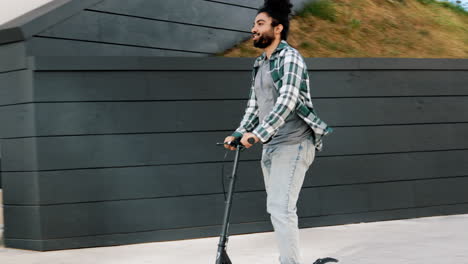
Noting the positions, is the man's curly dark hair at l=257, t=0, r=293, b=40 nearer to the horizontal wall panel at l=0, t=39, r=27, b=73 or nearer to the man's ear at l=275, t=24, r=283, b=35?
the man's ear at l=275, t=24, r=283, b=35

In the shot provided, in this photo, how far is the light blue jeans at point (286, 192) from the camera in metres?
4.55

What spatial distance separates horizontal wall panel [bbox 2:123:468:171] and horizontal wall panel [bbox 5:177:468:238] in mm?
398

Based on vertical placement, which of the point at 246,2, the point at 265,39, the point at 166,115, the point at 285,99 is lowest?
the point at 166,115

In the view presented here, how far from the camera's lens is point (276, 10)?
4738 mm

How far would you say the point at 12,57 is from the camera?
703 cm

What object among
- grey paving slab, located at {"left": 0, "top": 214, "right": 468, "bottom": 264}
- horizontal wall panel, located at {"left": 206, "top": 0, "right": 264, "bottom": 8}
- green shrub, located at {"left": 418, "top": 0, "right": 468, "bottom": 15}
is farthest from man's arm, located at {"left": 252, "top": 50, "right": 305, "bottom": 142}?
green shrub, located at {"left": 418, "top": 0, "right": 468, "bottom": 15}

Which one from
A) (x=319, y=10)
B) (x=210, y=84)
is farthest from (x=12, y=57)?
(x=319, y=10)

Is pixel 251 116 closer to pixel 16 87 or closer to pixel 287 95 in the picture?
pixel 287 95

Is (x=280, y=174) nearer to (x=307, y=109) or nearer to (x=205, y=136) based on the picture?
(x=307, y=109)

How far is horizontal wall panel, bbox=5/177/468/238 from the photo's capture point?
689 cm

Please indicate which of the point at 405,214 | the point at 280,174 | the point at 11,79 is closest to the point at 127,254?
the point at 11,79

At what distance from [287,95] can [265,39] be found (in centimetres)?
46

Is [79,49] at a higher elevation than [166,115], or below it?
higher

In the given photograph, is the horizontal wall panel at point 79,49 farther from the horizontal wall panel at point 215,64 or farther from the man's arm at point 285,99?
the man's arm at point 285,99
